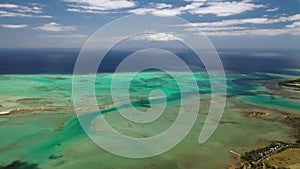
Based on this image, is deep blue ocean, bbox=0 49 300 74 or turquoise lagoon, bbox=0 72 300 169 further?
deep blue ocean, bbox=0 49 300 74

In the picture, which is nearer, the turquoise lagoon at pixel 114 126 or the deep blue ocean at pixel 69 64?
the turquoise lagoon at pixel 114 126

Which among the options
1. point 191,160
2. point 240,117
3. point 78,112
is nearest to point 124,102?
point 78,112

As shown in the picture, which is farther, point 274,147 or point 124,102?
point 124,102

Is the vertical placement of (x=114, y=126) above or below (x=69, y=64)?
above

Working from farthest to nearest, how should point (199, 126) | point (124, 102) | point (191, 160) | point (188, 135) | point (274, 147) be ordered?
point (124, 102), point (199, 126), point (188, 135), point (274, 147), point (191, 160)

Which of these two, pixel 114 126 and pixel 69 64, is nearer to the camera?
pixel 114 126

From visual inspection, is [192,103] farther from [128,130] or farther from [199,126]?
[128,130]

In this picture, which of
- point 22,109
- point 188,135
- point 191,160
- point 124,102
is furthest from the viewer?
point 124,102

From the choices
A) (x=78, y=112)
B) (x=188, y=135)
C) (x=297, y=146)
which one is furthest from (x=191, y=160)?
(x=78, y=112)
